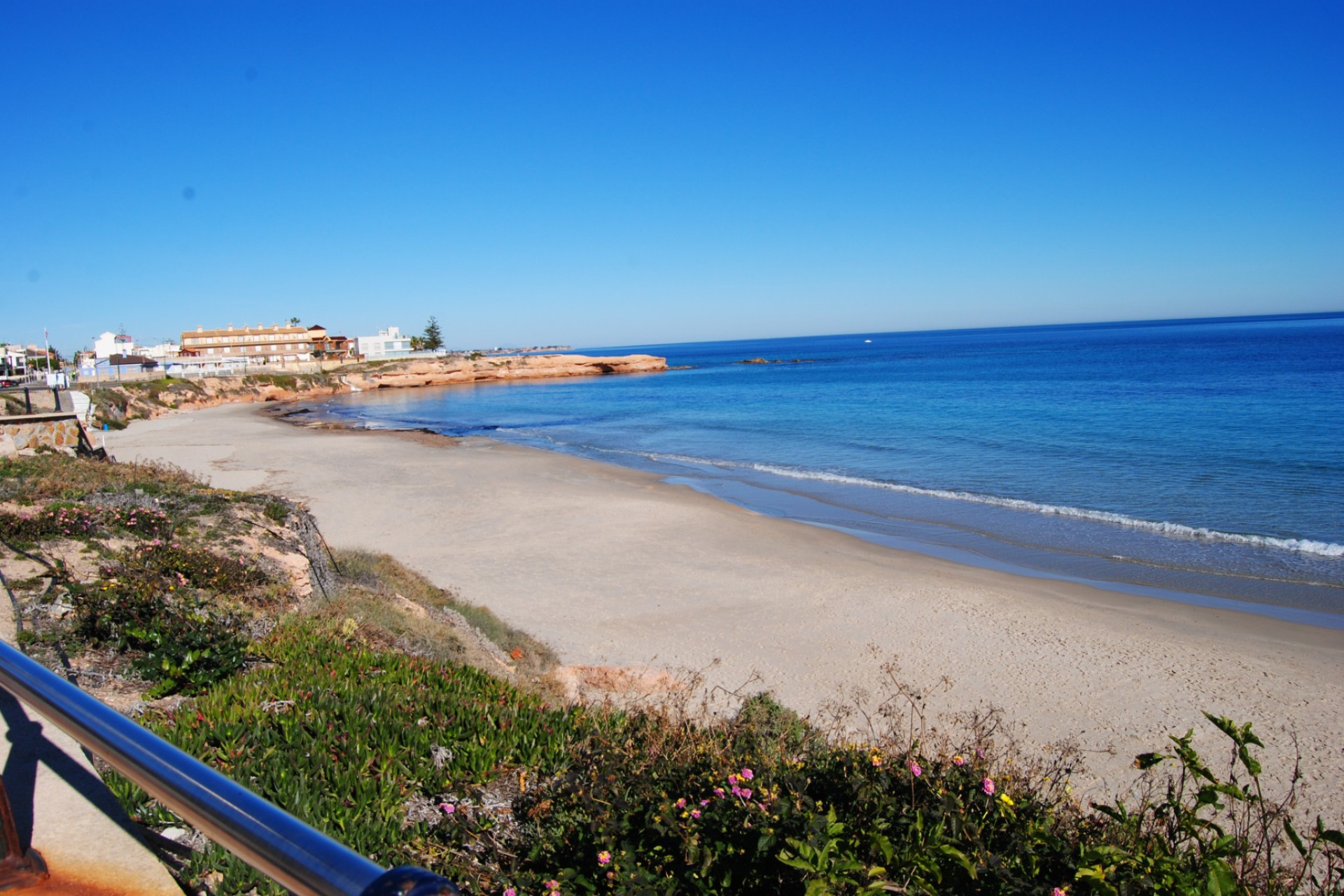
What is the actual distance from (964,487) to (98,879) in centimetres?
2089

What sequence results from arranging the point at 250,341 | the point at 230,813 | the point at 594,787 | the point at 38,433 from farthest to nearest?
the point at 250,341 → the point at 38,433 → the point at 594,787 → the point at 230,813

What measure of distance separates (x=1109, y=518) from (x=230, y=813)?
61.2ft

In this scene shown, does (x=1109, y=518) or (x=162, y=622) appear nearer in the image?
(x=162, y=622)

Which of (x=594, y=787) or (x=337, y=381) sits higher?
(x=337, y=381)

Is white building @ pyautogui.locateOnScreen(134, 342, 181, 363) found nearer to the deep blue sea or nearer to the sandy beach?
the deep blue sea

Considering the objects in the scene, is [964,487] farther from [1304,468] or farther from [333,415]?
[333,415]

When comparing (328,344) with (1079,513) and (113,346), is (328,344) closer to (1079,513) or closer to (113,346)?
(113,346)

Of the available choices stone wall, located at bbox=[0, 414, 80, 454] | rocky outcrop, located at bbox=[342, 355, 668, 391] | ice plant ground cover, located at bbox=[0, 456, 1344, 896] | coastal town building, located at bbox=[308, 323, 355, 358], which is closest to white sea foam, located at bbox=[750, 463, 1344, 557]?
ice plant ground cover, located at bbox=[0, 456, 1344, 896]

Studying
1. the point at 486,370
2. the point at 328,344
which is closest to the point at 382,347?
the point at 328,344

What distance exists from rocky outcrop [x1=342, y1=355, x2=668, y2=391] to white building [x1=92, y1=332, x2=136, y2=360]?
3012 centimetres

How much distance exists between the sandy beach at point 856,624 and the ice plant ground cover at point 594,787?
1.09 m

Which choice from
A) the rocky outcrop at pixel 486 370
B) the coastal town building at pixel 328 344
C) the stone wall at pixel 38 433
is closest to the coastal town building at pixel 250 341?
the coastal town building at pixel 328 344

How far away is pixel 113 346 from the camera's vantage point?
93875 millimetres

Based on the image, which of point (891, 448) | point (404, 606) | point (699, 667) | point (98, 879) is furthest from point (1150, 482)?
point (98, 879)
